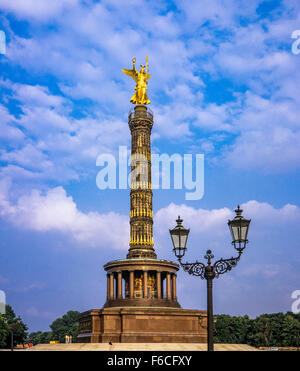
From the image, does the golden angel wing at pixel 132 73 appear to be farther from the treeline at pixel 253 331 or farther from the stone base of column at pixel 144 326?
the treeline at pixel 253 331

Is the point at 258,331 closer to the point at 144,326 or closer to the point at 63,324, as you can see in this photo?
the point at 144,326

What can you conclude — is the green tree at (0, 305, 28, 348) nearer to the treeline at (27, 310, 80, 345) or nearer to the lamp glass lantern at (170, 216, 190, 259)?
the treeline at (27, 310, 80, 345)

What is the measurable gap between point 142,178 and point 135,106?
24.5ft

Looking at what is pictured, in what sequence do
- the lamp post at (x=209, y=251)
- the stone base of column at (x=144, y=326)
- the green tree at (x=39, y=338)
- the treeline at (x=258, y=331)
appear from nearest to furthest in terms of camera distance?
1. the lamp post at (x=209, y=251)
2. the stone base of column at (x=144, y=326)
3. the treeline at (x=258, y=331)
4. the green tree at (x=39, y=338)

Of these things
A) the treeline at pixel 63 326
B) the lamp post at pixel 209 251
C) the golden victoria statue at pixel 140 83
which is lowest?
the treeline at pixel 63 326

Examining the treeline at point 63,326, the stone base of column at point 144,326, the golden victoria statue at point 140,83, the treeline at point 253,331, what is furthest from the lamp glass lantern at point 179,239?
the treeline at point 63,326

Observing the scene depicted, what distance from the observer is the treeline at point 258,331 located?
6669 cm

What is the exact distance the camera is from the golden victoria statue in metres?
46.1

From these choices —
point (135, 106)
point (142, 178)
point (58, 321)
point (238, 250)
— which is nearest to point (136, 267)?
point (142, 178)

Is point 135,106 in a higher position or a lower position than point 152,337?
higher

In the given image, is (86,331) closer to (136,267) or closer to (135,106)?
(136,267)

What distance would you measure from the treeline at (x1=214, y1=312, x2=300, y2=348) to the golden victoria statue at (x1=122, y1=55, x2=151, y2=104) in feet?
123

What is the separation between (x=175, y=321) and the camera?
36.2 m

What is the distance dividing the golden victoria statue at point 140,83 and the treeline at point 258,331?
37.4 metres
